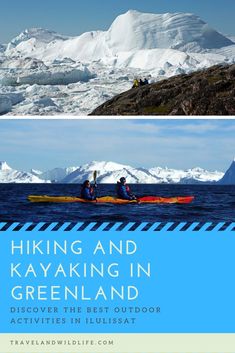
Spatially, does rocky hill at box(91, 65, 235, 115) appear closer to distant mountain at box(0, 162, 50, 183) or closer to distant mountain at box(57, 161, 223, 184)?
distant mountain at box(57, 161, 223, 184)

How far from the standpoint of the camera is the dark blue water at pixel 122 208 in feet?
21.0

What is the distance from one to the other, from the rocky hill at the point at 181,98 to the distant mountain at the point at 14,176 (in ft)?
2.80

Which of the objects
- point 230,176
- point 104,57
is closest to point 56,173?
point 230,176

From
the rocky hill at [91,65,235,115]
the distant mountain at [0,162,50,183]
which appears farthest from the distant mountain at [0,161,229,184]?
the rocky hill at [91,65,235,115]

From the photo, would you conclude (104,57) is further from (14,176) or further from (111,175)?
(14,176)

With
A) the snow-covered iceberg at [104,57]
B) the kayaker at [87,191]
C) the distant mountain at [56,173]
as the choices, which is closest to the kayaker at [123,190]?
the kayaker at [87,191]

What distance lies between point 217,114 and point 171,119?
0.34m

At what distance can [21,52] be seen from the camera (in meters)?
8.34

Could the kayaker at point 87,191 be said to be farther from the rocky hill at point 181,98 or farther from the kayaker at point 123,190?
the rocky hill at point 181,98

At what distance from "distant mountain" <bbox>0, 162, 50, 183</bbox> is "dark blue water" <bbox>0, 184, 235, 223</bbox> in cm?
4

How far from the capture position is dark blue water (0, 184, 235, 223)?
6395mm
